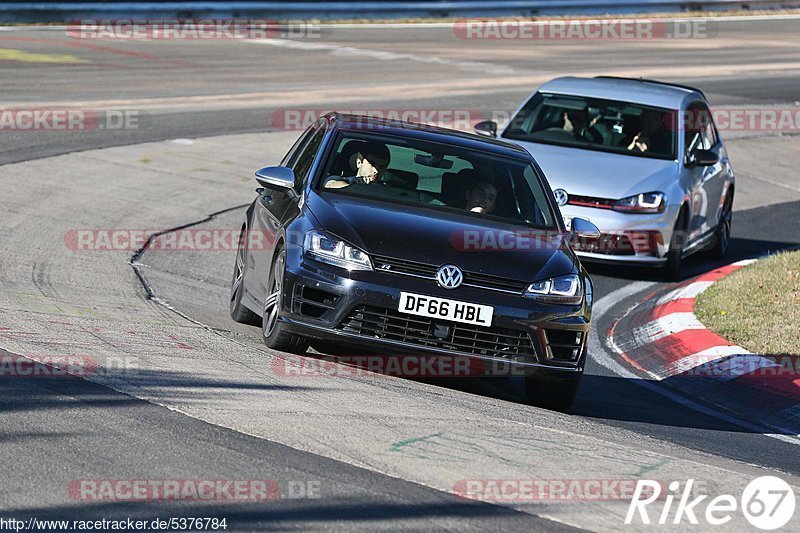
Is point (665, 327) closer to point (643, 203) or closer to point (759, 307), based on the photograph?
point (759, 307)

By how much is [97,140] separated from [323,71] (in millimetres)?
8945

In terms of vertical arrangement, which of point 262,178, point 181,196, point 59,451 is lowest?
point 181,196

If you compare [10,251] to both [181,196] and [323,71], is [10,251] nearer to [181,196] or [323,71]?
[181,196]

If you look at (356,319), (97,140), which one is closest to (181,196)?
(97,140)

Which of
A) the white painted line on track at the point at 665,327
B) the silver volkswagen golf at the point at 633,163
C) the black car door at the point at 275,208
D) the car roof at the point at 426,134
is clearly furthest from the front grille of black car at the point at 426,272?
the silver volkswagen golf at the point at 633,163

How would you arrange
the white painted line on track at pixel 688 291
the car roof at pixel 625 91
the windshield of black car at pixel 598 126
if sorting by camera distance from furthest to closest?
the car roof at pixel 625 91 → the windshield of black car at pixel 598 126 → the white painted line on track at pixel 688 291

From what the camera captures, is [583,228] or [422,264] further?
[583,228]

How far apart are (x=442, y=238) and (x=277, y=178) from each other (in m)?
1.26

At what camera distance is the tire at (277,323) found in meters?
7.81

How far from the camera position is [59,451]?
552cm

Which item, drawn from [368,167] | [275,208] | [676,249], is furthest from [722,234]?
[275,208]

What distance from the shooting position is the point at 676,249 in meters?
13.0

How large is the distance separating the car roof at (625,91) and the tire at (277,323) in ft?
22.1

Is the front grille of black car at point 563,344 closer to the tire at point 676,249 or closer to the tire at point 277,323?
the tire at point 277,323
